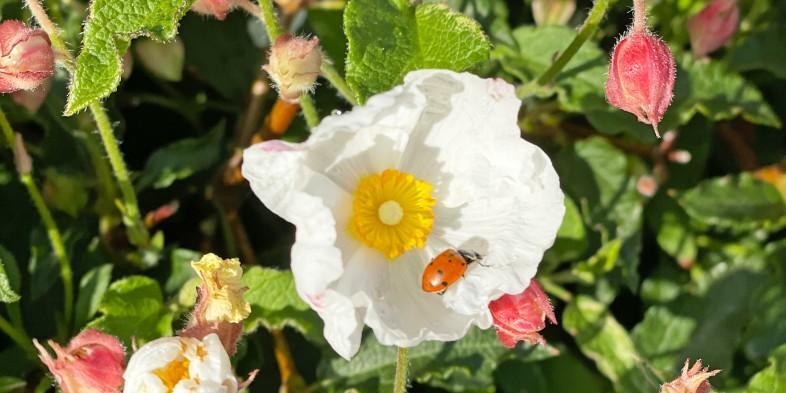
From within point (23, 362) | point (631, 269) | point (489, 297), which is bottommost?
point (631, 269)

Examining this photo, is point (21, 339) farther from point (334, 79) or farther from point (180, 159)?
point (334, 79)

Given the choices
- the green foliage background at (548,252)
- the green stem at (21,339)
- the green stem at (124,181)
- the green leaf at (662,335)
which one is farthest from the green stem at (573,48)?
the green stem at (21,339)

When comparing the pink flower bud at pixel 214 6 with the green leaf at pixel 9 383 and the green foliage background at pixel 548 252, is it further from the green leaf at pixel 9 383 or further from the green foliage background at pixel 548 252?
the green leaf at pixel 9 383

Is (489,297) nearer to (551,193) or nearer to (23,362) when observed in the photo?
(551,193)

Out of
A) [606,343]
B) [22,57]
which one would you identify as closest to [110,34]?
[22,57]

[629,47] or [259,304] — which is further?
[259,304]

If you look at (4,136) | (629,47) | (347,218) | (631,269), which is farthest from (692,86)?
(4,136)

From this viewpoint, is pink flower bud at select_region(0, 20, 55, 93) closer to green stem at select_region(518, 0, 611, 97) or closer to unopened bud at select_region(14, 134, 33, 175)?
unopened bud at select_region(14, 134, 33, 175)
